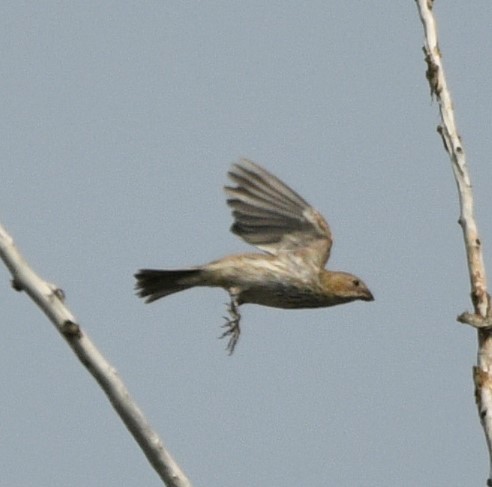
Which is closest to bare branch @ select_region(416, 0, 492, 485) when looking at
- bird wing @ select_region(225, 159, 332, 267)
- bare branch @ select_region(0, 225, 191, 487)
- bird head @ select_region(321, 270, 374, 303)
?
bare branch @ select_region(0, 225, 191, 487)

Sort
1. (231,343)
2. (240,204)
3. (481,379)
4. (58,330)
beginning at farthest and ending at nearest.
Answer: (240,204) < (231,343) < (481,379) < (58,330)

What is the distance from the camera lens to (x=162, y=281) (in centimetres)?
1130

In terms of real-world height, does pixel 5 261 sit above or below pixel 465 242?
above

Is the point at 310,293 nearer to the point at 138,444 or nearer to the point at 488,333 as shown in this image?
the point at 488,333

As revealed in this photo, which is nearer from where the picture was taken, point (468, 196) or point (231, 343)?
point (468, 196)

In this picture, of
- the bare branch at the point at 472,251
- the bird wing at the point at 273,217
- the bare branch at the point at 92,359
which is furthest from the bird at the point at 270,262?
the bare branch at the point at 92,359

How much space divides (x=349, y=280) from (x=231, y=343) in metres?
1.81

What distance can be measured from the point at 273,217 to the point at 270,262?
0.40 meters

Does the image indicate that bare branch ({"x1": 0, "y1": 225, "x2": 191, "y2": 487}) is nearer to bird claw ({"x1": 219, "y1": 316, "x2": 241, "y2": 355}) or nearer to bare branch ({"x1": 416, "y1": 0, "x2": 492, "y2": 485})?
bare branch ({"x1": 416, "y1": 0, "x2": 492, "y2": 485})

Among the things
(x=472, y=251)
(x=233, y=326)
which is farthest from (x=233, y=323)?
(x=472, y=251)

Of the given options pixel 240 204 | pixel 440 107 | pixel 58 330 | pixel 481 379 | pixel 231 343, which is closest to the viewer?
pixel 58 330

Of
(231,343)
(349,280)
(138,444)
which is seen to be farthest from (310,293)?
(138,444)

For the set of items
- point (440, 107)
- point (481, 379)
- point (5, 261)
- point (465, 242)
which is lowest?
point (481, 379)

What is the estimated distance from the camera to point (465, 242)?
16.6 feet
